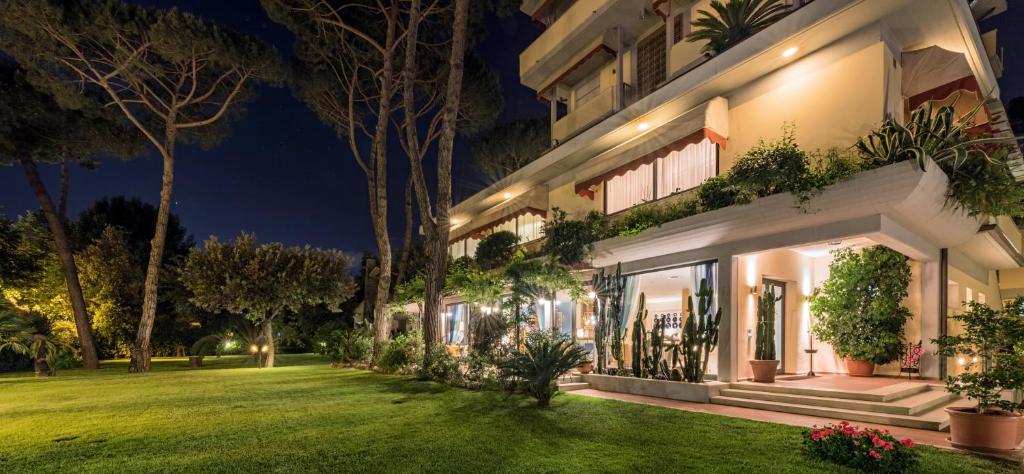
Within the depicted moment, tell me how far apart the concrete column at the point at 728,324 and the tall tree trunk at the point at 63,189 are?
2890 centimetres

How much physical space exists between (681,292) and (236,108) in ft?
67.6

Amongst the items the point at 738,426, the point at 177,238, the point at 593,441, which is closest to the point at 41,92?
the point at 177,238

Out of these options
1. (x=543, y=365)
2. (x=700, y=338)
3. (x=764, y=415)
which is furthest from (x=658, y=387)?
(x=543, y=365)

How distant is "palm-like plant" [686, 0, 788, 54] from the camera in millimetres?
12500

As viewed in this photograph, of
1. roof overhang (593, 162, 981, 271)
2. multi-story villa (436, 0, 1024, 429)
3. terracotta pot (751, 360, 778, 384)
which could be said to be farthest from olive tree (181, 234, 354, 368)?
terracotta pot (751, 360, 778, 384)

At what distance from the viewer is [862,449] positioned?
19.4ft

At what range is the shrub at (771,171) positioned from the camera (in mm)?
10047

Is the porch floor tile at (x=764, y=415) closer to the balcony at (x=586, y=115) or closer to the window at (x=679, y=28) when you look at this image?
the balcony at (x=586, y=115)

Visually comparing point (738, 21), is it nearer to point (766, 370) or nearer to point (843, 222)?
point (843, 222)

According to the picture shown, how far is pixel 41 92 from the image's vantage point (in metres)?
21.4

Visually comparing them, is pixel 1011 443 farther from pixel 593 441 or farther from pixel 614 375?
pixel 614 375

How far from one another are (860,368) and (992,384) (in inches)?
255

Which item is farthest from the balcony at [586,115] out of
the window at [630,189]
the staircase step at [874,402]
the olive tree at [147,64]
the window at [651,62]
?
the olive tree at [147,64]

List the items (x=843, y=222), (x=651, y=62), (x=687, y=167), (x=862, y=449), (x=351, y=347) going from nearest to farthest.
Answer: (x=862, y=449)
(x=843, y=222)
(x=687, y=167)
(x=651, y=62)
(x=351, y=347)
